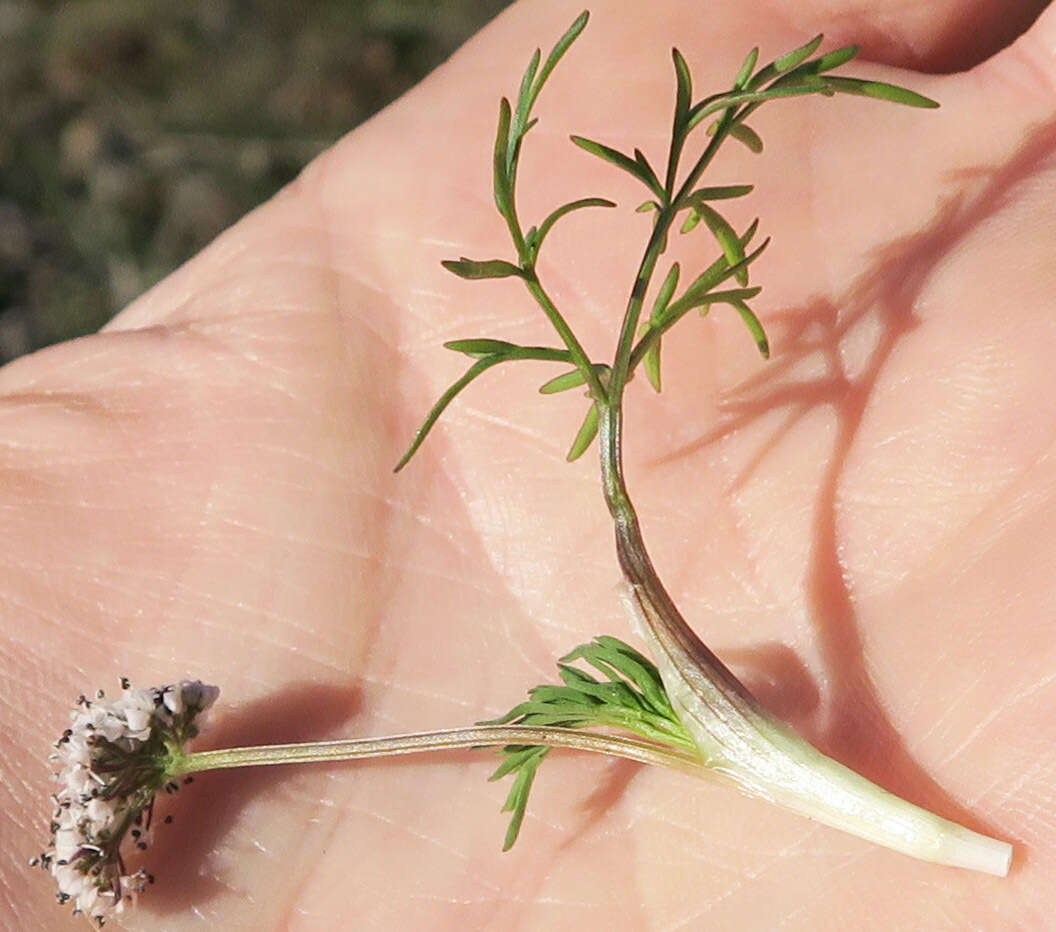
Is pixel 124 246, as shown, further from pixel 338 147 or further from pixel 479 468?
pixel 479 468

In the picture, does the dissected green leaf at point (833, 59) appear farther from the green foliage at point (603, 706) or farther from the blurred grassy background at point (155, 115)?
the blurred grassy background at point (155, 115)

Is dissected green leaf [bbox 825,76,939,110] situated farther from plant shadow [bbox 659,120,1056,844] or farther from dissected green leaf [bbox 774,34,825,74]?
plant shadow [bbox 659,120,1056,844]

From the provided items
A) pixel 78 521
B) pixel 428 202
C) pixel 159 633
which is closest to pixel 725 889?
pixel 159 633

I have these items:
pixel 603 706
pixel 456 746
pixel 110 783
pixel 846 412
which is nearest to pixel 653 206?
pixel 846 412

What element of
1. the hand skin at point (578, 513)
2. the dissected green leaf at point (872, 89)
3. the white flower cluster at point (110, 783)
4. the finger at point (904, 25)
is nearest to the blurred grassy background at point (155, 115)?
the hand skin at point (578, 513)

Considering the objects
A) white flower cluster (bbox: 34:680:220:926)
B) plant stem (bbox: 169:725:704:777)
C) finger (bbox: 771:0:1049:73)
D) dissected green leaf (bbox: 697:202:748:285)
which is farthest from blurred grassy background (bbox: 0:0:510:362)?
dissected green leaf (bbox: 697:202:748:285)

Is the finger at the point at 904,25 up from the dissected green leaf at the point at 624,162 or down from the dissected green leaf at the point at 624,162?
up

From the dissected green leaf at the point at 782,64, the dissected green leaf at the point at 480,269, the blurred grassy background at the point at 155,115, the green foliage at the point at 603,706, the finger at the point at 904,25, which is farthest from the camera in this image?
the blurred grassy background at the point at 155,115
